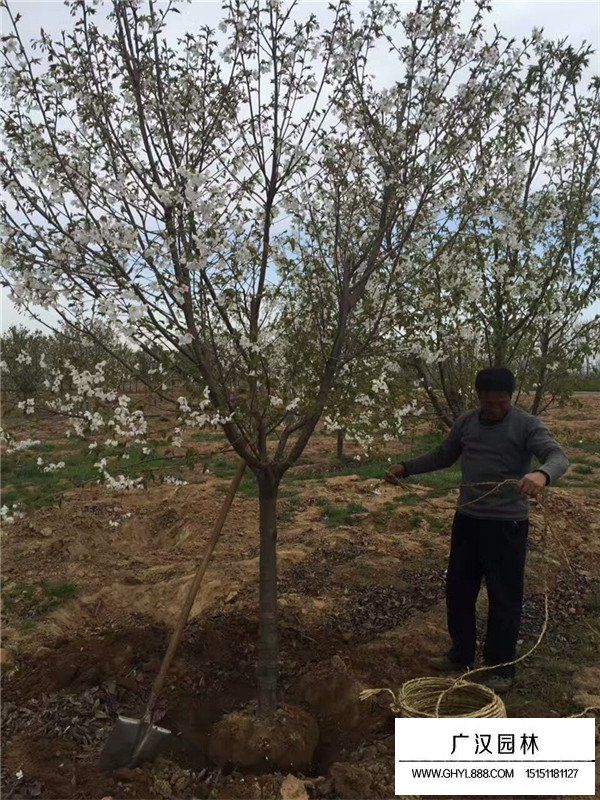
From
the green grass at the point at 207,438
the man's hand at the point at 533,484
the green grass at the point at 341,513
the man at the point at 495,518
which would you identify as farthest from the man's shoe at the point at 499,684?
the green grass at the point at 207,438

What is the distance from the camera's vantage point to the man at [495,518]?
3807 millimetres

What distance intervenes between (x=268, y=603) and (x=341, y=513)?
4164 mm

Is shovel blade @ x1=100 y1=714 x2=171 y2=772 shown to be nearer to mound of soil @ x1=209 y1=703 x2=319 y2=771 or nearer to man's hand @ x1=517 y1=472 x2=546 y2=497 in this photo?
mound of soil @ x1=209 y1=703 x2=319 y2=771

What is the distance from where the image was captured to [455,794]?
301cm

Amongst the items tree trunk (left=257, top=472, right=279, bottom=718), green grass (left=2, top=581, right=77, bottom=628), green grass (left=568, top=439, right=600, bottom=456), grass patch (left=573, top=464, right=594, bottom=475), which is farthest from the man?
green grass (left=568, top=439, right=600, bottom=456)

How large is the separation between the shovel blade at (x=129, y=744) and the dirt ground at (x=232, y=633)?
0.23 feet

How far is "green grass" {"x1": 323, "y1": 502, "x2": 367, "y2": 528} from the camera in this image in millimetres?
7613

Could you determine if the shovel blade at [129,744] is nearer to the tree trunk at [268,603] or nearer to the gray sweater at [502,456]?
the tree trunk at [268,603]

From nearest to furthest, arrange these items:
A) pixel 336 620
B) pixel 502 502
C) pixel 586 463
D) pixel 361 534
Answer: pixel 502 502 < pixel 336 620 < pixel 361 534 < pixel 586 463

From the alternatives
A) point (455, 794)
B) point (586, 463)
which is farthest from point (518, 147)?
point (586, 463)

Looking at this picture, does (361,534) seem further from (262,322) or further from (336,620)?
(262,322)

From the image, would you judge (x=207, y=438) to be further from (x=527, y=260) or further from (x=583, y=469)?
(x=527, y=260)

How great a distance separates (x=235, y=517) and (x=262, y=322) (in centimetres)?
475

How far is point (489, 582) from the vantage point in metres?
3.95
